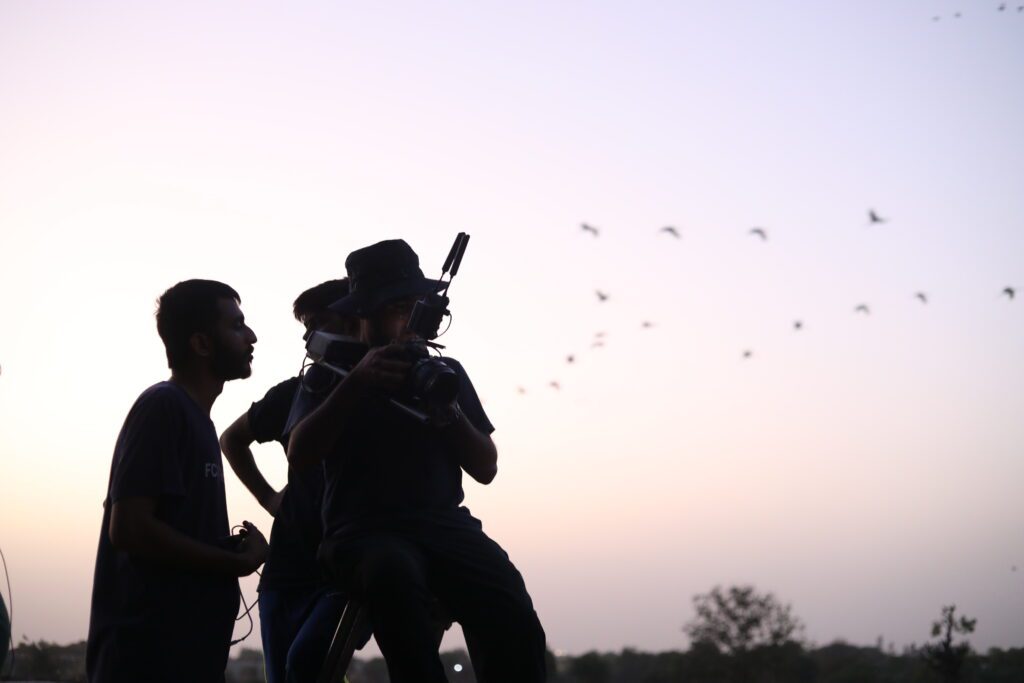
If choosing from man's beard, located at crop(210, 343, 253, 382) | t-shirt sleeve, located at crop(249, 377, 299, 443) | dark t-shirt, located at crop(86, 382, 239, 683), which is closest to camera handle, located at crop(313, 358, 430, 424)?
man's beard, located at crop(210, 343, 253, 382)

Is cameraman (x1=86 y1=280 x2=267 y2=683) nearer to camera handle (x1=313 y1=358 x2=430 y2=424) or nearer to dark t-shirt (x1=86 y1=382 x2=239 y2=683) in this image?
dark t-shirt (x1=86 y1=382 x2=239 y2=683)

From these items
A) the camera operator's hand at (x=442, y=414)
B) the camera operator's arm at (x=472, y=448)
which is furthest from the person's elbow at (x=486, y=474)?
the camera operator's hand at (x=442, y=414)

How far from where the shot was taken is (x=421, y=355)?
383 centimetres

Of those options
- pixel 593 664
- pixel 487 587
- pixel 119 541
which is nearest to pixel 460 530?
pixel 487 587

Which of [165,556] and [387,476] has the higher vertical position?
[387,476]

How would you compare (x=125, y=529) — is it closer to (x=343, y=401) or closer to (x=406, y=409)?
(x=343, y=401)

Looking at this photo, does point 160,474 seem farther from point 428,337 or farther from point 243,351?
point 428,337

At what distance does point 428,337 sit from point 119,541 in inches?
46.9

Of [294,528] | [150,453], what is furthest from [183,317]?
[294,528]

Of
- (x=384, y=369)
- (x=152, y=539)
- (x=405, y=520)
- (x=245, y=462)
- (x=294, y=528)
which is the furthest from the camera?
(x=245, y=462)

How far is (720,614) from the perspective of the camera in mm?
18578

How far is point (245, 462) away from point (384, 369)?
1393 mm

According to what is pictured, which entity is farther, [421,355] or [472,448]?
[472,448]

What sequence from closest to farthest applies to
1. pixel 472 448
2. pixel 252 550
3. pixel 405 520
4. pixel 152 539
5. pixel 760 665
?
pixel 152 539, pixel 252 550, pixel 405 520, pixel 472 448, pixel 760 665
